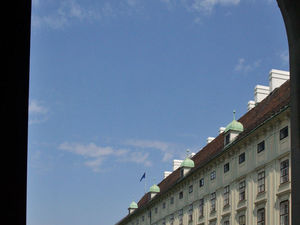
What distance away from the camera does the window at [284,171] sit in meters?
34.6

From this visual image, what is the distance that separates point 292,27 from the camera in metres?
6.95

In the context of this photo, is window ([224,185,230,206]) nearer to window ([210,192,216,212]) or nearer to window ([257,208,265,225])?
window ([210,192,216,212])

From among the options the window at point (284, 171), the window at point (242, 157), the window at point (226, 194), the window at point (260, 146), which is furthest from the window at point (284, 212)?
the window at point (226, 194)

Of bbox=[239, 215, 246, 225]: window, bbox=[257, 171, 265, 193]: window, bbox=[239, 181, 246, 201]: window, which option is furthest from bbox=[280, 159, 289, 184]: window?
bbox=[239, 215, 246, 225]: window

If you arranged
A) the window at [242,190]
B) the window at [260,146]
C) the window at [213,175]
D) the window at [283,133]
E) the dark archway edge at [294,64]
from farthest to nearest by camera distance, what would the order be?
the window at [213,175], the window at [242,190], the window at [260,146], the window at [283,133], the dark archway edge at [294,64]

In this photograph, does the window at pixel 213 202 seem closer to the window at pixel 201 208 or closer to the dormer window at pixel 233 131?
the window at pixel 201 208

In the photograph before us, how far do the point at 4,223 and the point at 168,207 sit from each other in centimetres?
6008

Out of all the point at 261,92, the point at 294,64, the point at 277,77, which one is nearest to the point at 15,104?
the point at 294,64

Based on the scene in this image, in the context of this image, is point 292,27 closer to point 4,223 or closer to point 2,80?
point 2,80

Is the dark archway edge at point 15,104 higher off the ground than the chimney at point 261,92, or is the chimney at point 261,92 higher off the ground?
the chimney at point 261,92

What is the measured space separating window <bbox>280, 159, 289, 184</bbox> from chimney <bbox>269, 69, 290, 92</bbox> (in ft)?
43.2

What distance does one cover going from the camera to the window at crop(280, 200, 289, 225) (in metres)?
34.0

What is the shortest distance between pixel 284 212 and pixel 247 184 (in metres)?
6.29

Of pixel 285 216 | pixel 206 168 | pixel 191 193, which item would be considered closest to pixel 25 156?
pixel 285 216
